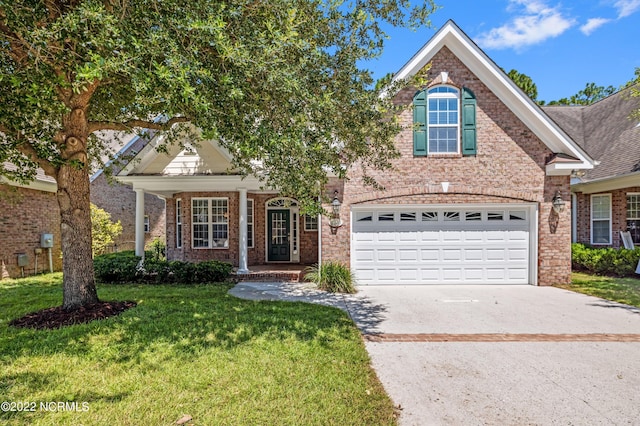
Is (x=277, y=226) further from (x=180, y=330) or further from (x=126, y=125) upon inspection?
(x=180, y=330)

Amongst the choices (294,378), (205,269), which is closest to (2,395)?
(294,378)

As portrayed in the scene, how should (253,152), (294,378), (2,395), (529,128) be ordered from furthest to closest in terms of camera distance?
(529,128) < (253,152) < (294,378) < (2,395)

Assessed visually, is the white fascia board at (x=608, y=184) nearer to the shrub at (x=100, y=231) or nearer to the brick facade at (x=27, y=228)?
the brick facade at (x=27, y=228)

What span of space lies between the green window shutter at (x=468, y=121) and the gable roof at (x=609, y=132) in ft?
17.3

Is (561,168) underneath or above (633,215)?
above

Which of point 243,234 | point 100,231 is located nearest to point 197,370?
point 243,234

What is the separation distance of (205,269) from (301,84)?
7.41m

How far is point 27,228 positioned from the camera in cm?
1270

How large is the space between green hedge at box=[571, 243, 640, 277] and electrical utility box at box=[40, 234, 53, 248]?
1951 centimetres

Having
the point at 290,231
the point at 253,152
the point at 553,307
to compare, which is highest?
the point at 253,152

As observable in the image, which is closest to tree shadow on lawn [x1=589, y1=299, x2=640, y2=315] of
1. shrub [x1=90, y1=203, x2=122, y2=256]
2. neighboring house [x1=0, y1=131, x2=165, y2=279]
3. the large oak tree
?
the large oak tree

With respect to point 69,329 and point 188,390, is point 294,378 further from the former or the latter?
point 69,329

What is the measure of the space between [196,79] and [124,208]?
695 inches

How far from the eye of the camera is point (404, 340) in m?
5.86
